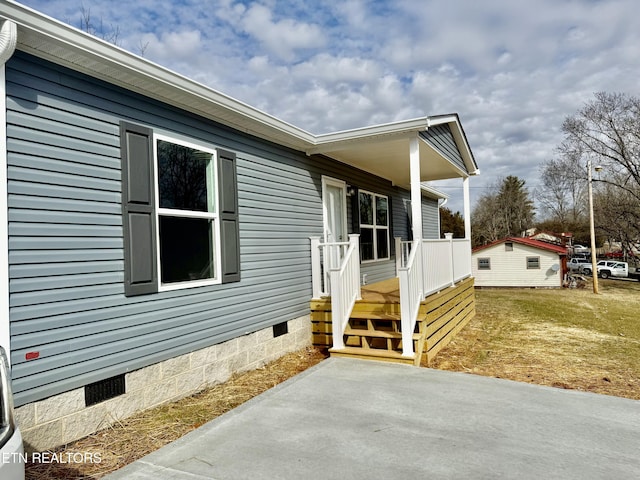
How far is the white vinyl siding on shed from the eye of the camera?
21141 millimetres

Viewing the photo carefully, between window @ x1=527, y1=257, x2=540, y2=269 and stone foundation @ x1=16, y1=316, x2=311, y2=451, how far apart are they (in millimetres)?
19440

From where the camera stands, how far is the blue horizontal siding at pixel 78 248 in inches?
113

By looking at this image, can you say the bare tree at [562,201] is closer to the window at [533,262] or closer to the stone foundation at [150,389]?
the window at [533,262]

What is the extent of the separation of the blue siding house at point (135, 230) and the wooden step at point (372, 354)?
1.62 ft

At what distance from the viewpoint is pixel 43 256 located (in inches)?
117

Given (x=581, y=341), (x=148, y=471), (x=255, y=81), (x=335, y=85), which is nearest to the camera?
(x=148, y=471)

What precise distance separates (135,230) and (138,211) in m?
0.18

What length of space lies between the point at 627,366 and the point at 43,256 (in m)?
6.68

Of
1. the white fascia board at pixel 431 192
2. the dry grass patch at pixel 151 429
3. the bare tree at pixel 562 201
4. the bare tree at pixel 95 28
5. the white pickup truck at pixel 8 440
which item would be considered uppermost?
the bare tree at pixel 95 28

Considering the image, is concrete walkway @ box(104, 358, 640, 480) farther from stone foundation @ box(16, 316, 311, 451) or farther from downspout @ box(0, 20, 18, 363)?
downspout @ box(0, 20, 18, 363)

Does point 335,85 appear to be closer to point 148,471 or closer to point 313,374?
point 313,374

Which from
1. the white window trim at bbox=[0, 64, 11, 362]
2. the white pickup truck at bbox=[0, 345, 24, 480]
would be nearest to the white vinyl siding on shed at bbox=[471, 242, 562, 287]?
the white window trim at bbox=[0, 64, 11, 362]

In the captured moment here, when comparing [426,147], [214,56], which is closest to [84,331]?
[426,147]

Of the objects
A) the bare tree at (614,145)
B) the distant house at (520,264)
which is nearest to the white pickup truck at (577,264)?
the bare tree at (614,145)
